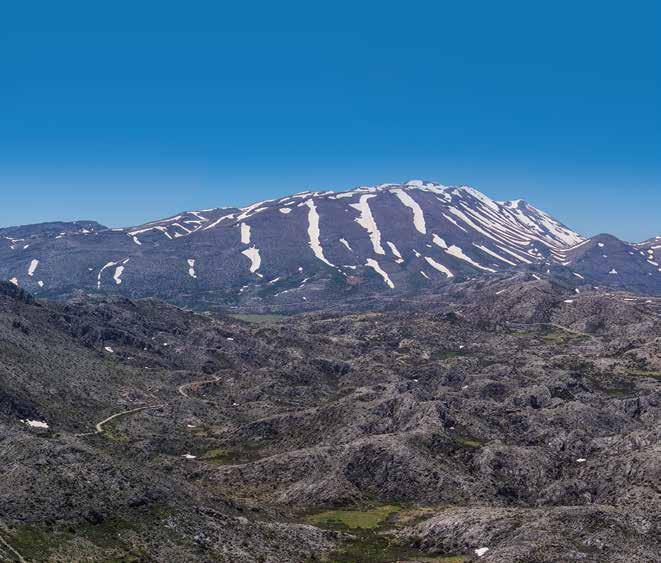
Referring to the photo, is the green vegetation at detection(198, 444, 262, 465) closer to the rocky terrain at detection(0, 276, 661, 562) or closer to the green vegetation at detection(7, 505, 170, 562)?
the rocky terrain at detection(0, 276, 661, 562)

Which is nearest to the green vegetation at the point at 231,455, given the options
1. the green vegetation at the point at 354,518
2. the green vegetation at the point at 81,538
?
the green vegetation at the point at 354,518

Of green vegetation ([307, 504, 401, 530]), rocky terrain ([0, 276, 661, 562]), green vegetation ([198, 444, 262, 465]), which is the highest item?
rocky terrain ([0, 276, 661, 562])

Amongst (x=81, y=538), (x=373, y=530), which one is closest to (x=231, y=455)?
(x=373, y=530)

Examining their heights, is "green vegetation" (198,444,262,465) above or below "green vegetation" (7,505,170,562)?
below

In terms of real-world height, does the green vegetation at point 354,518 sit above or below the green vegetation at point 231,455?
below

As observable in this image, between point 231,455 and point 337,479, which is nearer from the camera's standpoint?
point 337,479

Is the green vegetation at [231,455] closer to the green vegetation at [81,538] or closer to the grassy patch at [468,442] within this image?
the grassy patch at [468,442]

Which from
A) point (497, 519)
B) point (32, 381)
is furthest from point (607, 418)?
point (32, 381)

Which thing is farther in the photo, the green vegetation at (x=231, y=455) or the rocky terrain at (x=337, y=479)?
the green vegetation at (x=231, y=455)

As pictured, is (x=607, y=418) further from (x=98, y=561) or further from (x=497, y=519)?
(x=98, y=561)

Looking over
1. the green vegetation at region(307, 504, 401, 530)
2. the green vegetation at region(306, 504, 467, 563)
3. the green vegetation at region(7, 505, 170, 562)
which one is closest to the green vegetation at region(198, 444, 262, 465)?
the green vegetation at region(307, 504, 401, 530)

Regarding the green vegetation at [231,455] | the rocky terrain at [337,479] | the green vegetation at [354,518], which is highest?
the rocky terrain at [337,479]

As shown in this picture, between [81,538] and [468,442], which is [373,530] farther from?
[81,538]
